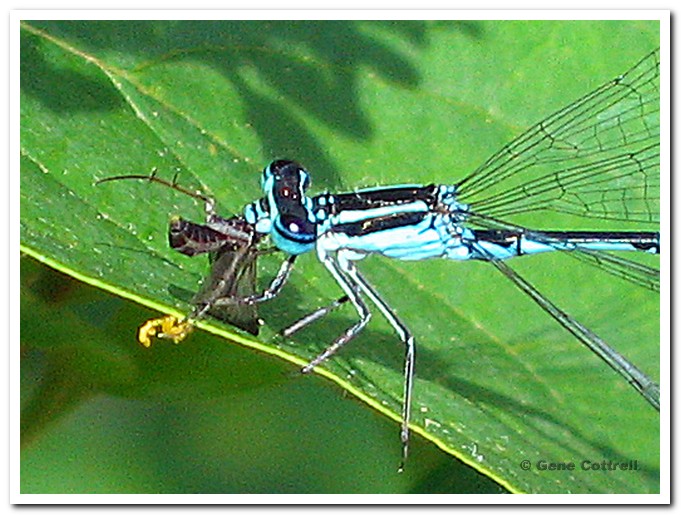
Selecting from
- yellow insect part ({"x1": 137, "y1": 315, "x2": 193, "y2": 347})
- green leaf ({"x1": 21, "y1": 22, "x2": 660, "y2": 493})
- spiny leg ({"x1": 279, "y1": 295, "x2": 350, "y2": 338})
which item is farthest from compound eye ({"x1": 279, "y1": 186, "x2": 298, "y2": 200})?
yellow insect part ({"x1": 137, "y1": 315, "x2": 193, "y2": 347})

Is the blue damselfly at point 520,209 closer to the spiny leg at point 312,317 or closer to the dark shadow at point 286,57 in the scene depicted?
the spiny leg at point 312,317

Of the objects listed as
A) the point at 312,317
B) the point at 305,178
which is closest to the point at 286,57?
the point at 305,178

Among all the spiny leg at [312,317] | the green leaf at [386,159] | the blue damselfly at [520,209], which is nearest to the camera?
the green leaf at [386,159]

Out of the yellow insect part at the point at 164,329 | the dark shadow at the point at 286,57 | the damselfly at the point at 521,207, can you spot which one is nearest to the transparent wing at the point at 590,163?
the damselfly at the point at 521,207

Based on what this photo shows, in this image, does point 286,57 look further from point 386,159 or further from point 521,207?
point 521,207
